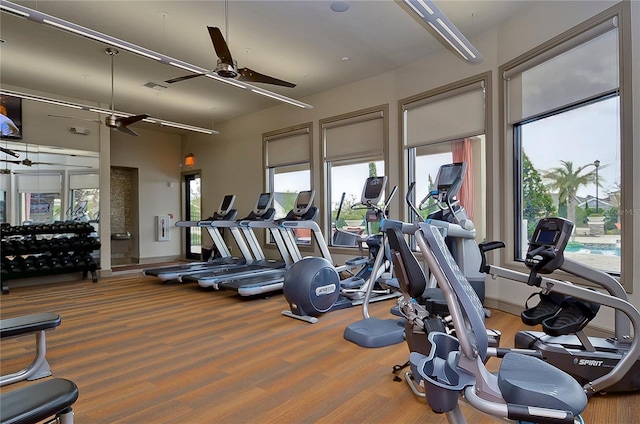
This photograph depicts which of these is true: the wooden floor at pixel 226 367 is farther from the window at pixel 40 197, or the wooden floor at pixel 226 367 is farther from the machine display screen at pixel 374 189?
the window at pixel 40 197

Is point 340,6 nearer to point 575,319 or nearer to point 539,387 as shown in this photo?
point 575,319

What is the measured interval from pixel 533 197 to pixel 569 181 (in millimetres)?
490

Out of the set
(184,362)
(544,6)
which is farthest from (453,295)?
(544,6)

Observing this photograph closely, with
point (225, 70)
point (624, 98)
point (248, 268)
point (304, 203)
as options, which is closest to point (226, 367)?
point (225, 70)

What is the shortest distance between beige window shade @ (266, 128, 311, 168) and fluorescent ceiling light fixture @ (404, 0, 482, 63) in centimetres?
392

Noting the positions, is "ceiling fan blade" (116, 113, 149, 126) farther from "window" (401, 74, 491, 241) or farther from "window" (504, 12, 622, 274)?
"window" (504, 12, 622, 274)

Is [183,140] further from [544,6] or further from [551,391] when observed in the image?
[551,391]

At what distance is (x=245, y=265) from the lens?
6.80 m

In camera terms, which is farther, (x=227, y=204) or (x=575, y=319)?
(x=227, y=204)

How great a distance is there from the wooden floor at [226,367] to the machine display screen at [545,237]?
99 cm

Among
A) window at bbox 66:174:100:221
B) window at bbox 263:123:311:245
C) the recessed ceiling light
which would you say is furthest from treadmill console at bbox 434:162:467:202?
window at bbox 66:174:100:221

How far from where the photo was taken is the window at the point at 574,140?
331 centimetres

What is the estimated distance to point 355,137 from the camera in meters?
6.64

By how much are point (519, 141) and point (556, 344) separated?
9.11 ft
